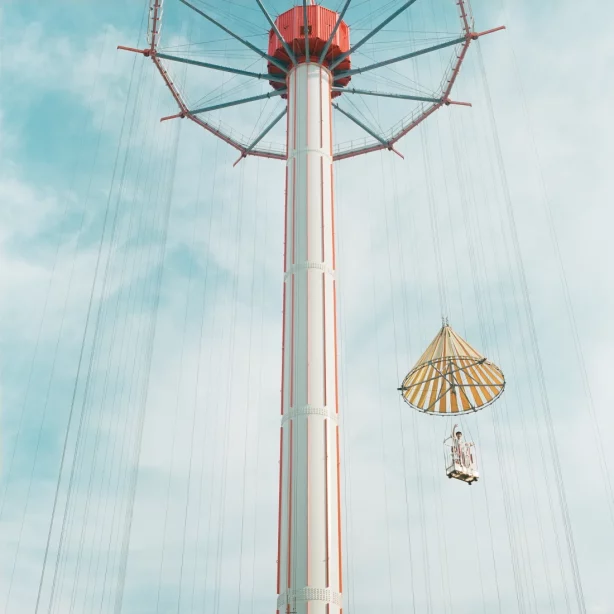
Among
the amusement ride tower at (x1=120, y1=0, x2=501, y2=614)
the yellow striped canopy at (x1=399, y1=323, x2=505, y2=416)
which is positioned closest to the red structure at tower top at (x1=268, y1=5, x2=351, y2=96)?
the amusement ride tower at (x1=120, y1=0, x2=501, y2=614)

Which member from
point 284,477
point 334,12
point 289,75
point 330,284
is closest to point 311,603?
point 284,477

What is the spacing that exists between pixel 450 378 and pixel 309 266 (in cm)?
861

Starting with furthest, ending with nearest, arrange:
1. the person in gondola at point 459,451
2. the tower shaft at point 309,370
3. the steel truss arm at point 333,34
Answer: the steel truss arm at point 333,34 → the person in gondola at point 459,451 → the tower shaft at point 309,370

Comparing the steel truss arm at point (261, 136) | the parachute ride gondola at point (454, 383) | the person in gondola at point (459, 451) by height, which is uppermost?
the steel truss arm at point (261, 136)

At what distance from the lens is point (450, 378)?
34.3m

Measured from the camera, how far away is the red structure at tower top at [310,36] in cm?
3519

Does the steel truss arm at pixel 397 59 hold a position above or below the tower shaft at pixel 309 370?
above

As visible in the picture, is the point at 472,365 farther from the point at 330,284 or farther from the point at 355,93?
the point at 355,93

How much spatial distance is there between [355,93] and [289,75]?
3258mm

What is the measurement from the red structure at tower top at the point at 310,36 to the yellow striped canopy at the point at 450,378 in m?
13.0

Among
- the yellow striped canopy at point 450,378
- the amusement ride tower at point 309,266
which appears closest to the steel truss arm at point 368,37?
the amusement ride tower at point 309,266

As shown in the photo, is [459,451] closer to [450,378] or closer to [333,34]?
[450,378]

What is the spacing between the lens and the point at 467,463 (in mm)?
30031

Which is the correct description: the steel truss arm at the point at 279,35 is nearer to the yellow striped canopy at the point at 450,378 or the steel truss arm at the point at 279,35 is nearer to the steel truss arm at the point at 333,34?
the steel truss arm at the point at 333,34
